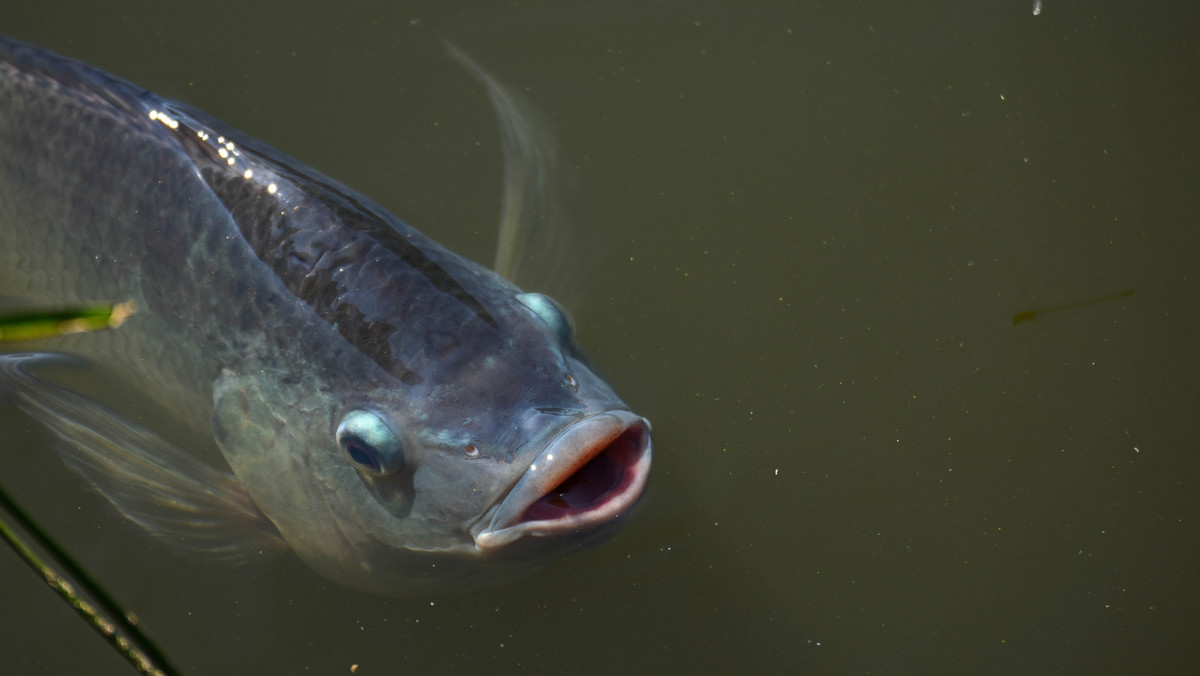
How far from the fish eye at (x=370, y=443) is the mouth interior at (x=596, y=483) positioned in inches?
16.8

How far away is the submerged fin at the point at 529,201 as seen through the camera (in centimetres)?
335

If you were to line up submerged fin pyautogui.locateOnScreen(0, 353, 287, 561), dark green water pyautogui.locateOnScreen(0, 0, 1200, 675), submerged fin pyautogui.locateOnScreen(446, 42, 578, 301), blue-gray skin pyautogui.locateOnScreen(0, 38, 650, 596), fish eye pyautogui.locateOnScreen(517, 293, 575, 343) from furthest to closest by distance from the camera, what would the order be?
submerged fin pyautogui.locateOnScreen(446, 42, 578, 301)
dark green water pyautogui.locateOnScreen(0, 0, 1200, 675)
submerged fin pyautogui.locateOnScreen(0, 353, 287, 561)
fish eye pyautogui.locateOnScreen(517, 293, 575, 343)
blue-gray skin pyautogui.locateOnScreen(0, 38, 650, 596)

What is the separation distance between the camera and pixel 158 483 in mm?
2867

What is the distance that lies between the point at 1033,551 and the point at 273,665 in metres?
2.90

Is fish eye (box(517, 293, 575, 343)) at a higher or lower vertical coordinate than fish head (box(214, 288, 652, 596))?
higher

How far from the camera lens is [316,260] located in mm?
2449

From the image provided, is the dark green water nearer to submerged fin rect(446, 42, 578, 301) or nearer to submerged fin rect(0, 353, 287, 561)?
submerged fin rect(446, 42, 578, 301)

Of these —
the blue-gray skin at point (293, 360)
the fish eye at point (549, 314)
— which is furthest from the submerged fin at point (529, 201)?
the fish eye at point (549, 314)

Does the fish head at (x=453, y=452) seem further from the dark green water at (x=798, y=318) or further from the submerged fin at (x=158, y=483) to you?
the dark green water at (x=798, y=318)

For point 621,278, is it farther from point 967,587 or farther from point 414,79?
point 967,587

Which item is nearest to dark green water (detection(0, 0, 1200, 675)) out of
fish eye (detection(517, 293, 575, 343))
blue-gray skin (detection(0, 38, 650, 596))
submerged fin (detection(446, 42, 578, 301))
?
submerged fin (detection(446, 42, 578, 301))

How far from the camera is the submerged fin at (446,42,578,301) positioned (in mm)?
3352

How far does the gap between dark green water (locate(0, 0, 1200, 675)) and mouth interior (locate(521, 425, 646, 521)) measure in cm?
95

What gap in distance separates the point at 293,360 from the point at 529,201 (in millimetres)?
1431
